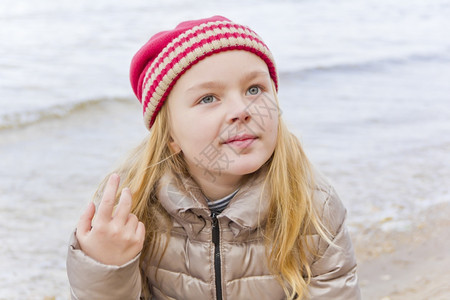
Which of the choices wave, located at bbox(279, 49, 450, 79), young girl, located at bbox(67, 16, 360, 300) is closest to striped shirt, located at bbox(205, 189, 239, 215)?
young girl, located at bbox(67, 16, 360, 300)

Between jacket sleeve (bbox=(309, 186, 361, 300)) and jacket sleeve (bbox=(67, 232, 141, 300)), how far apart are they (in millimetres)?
764

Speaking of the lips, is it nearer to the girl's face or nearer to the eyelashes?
the girl's face

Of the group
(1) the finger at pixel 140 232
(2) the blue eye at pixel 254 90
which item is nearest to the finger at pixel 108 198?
(1) the finger at pixel 140 232

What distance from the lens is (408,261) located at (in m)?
3.28

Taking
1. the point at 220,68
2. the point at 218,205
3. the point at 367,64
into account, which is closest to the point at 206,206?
the point at 218,205

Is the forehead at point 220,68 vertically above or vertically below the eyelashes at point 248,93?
above

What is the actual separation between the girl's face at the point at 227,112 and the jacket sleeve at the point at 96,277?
0.51 meters

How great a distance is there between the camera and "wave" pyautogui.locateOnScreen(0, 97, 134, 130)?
6289 millimetres

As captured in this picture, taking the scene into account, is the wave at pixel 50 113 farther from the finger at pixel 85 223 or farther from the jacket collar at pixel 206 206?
the finger at pixel 85 223

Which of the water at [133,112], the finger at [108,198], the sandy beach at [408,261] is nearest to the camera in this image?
the finger at [108,198]

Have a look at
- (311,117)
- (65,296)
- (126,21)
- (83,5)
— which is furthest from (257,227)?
(83,5)

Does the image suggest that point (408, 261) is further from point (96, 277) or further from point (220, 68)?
point (96, 277)

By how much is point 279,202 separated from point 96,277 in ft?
2.60

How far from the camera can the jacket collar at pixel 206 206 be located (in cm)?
221
